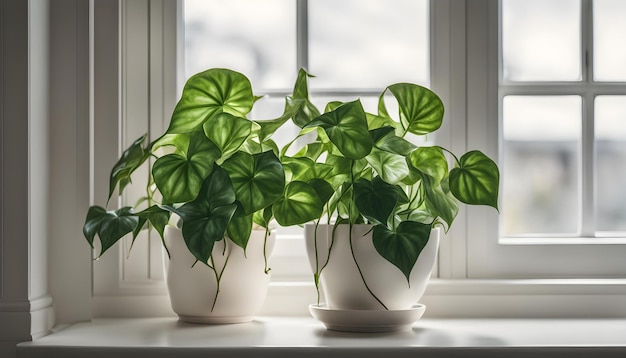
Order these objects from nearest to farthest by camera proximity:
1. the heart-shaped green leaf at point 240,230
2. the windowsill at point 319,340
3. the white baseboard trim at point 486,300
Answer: the windowsill at point 319,340 < the heart-shaped green leaf at point 240,230 < the white baseboard trim at point 486,300

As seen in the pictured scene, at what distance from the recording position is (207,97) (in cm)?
133

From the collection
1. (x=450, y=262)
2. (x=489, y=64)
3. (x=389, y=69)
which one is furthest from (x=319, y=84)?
(x=450, y=262)

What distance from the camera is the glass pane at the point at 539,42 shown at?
63.9 inches

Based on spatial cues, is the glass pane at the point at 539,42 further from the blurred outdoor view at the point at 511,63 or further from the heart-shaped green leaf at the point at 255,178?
the heart-shaped green leaf at the point at 255,178

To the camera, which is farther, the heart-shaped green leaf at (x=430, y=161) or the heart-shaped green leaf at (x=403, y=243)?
the heart-shaped green leaf at (x=430, y=161)

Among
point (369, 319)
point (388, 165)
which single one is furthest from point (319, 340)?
point (388, 165)

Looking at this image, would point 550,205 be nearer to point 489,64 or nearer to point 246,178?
point 489,64

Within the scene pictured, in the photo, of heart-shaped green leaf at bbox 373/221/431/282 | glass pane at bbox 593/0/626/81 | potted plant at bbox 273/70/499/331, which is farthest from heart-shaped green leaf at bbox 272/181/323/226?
glass pane at bbox 593/0/626/81

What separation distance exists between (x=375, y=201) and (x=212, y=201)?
0.27 m

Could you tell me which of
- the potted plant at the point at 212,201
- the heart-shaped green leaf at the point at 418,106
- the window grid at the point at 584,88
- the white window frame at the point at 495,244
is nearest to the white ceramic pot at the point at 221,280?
the potted plant at the point at 212,201

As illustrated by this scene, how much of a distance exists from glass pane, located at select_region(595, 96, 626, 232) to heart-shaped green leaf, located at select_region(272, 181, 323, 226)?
0.72m

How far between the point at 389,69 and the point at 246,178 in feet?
1.72

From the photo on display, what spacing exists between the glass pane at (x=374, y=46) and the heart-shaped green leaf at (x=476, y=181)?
0.38 meters

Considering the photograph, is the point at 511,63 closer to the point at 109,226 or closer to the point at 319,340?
the point at 319,340
